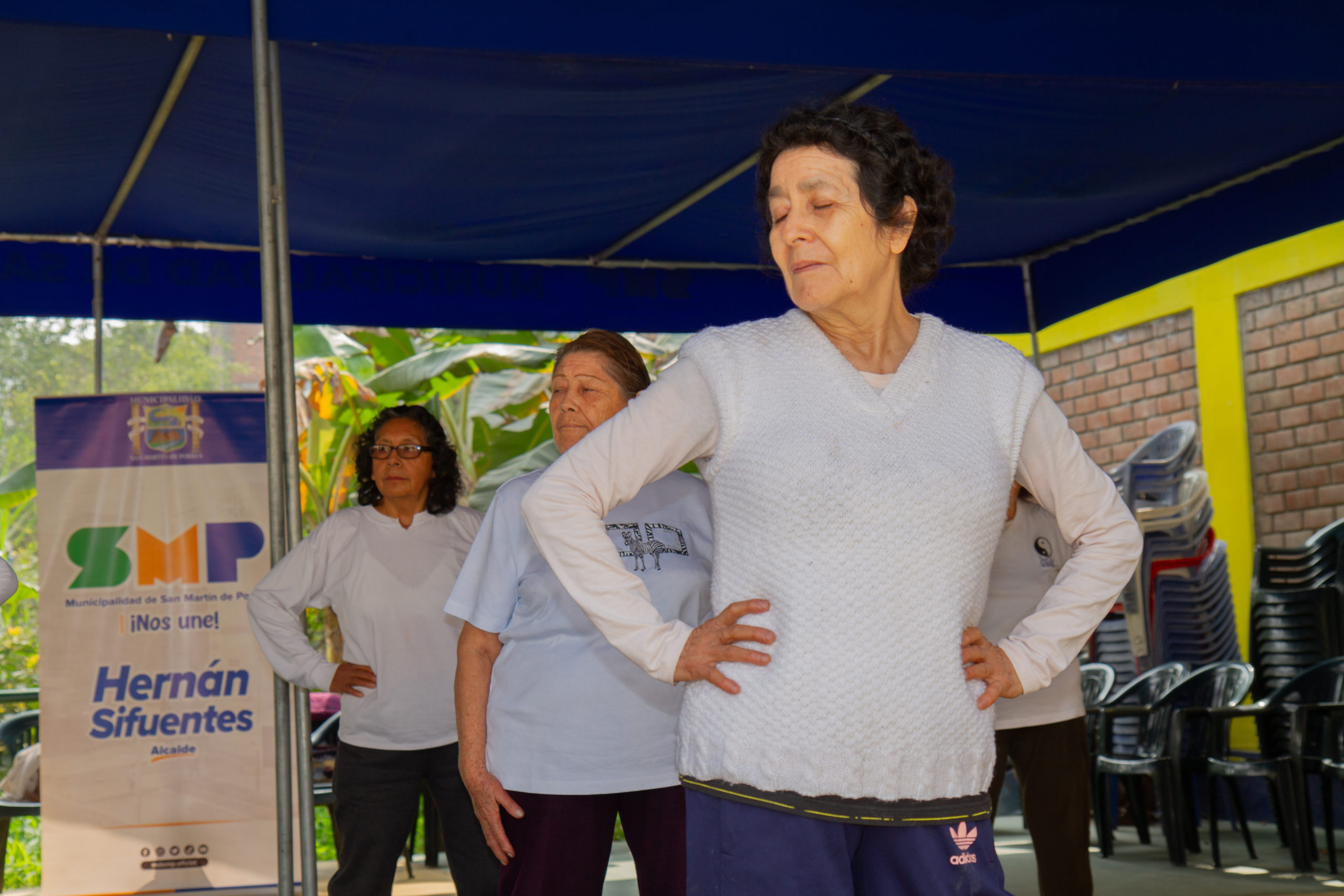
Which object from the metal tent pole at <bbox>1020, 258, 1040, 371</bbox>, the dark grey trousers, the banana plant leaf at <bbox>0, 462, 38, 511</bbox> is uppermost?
the metal tent pole at <bbox>1020, 258, 1040, 371</bbox>

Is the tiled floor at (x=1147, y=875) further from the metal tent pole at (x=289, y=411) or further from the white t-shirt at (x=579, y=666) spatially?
the white t-shirt at (x=579, y=666)

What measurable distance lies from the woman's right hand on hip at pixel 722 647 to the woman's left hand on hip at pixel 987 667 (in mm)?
261

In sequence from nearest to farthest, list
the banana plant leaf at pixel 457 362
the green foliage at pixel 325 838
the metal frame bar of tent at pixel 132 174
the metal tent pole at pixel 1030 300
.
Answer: the metal frame bar of tent at pixel 132 174 → the metal tent pole at pixel 1030 300 → the green foliage at pixel 325 838 → the banana plant leaf at pixel 457 362

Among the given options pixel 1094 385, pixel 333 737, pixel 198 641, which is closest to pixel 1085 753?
pixel 198 641

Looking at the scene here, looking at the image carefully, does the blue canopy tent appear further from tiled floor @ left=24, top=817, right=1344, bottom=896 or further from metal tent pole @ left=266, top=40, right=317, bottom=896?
tiled floor @ left=24, top=817, right=1344, bottom=896

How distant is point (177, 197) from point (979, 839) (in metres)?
4.73

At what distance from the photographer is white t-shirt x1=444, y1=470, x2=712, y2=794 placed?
262cm

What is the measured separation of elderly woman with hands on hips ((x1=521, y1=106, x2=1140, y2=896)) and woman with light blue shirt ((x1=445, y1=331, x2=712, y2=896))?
84cm

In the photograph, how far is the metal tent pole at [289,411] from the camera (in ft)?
11.8

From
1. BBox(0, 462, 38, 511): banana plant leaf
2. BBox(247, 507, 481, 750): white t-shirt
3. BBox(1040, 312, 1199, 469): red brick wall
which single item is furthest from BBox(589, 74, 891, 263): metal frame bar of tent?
BBox(0, 462, 38, 511): banana plant leaf

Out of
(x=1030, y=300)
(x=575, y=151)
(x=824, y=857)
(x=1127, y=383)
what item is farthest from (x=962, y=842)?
(x=1127, y=383)

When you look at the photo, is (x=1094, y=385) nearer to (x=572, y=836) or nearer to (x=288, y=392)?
(x=288, y=392)

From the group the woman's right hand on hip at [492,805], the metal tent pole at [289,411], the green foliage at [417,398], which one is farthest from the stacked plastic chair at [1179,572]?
the woman's right hand on hip at [492,805]

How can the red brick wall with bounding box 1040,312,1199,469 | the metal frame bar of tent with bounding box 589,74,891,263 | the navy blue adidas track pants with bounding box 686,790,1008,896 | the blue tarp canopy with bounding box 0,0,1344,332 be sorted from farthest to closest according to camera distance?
the red brick wall with bounding box 1040,312,1199,469, the metal frame bar of tent with bounding box 589,74,891,263, the blue tarp canopy with bounding box 0,0,1344,332, the navy blue adidas track pants with bounding box 686,790,1008,896
